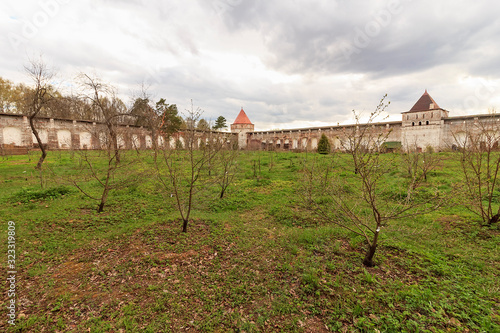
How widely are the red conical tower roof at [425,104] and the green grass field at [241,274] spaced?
2938cm

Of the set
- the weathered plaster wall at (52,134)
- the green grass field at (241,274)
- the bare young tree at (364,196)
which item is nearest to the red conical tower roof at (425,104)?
the bare young tree at (364,196)

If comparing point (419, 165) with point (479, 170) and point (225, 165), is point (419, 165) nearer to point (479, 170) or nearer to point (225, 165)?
point (479, 170)

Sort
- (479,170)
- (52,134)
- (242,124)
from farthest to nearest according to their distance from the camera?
(242,124)
(52,134)
(479,170)

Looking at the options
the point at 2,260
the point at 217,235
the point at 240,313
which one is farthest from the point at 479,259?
the point at 2,260

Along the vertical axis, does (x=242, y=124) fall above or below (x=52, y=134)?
above

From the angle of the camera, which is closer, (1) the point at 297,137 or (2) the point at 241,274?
(2) the point at 241,274

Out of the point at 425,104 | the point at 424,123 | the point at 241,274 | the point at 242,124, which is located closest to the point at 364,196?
the point at 241,274

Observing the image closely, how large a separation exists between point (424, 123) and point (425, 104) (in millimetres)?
3214

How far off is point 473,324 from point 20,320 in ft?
19.3

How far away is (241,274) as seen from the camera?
12.9ft

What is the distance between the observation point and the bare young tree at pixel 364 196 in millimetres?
3439

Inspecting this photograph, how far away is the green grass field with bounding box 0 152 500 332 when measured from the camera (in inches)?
111

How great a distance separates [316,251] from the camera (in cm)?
456

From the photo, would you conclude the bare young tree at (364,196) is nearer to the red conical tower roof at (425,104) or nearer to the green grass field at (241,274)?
the green grass field at (241,274)
